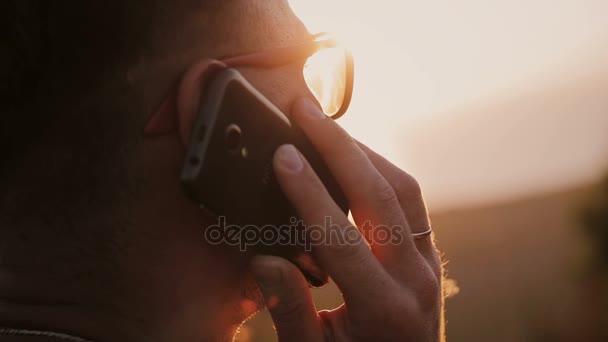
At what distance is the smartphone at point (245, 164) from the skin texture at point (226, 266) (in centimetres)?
6

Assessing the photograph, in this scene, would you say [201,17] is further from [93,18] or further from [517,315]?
[517,315]

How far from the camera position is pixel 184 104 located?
6.11 ft

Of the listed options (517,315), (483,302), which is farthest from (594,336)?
(483,302)

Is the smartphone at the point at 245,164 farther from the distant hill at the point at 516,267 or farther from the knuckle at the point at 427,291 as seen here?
the distant hill at the point at 516,267

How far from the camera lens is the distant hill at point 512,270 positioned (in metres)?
25.3

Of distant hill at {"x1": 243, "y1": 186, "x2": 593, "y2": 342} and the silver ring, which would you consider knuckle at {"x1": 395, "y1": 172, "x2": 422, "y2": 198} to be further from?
distant hill at {"x1": 243, "y1": 186, "x2": 593, "y2": 342}

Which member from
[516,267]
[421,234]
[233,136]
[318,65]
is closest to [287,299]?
[233,136]

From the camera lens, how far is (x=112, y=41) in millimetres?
1850

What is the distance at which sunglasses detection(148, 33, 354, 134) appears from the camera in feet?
6.55

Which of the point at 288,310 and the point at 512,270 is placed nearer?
the point at 288,310

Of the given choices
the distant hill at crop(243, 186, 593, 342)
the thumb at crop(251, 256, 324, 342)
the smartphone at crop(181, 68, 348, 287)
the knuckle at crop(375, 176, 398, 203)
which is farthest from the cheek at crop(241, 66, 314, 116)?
the distant hill at crop(243, 186, 593, 342)

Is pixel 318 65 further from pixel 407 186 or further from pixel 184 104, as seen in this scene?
pixel 184 104

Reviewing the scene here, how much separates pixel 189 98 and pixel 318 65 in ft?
2.74

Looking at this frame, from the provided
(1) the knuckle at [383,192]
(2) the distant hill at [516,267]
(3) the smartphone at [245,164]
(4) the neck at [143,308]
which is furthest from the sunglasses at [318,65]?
(2) the distant hill at [516,267]
